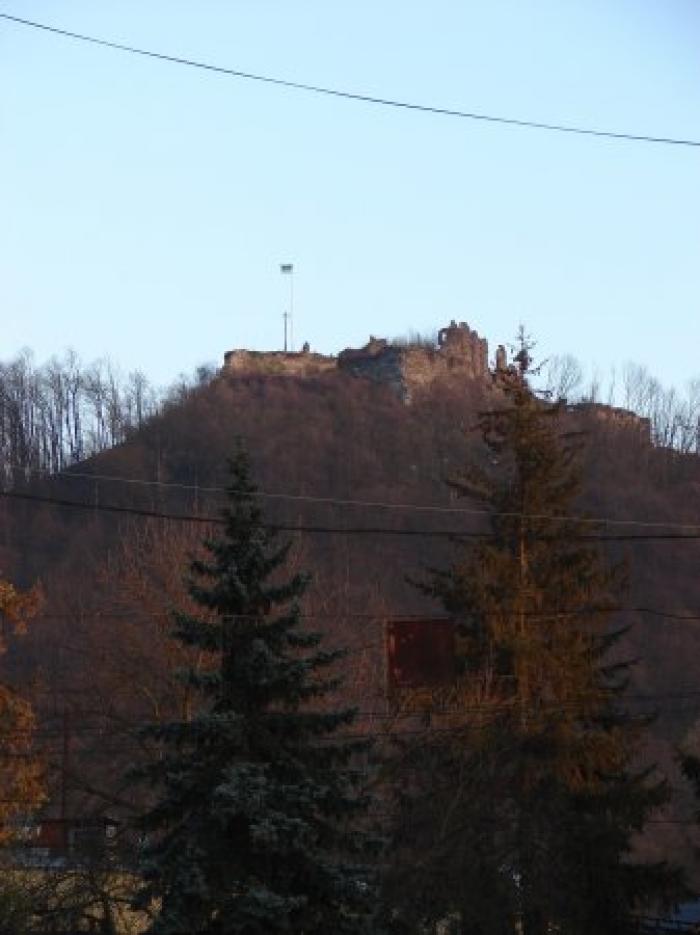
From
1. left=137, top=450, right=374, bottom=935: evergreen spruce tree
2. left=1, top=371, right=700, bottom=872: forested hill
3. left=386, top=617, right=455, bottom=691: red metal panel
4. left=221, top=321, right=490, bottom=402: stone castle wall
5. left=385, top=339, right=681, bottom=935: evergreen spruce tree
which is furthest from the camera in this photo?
left=221, top=321, right=490, bottom=402: stone castle wall

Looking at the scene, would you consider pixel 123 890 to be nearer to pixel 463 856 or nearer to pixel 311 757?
pixel 463 856

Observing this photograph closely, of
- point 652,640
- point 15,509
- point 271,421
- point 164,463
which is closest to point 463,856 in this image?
point 652,640

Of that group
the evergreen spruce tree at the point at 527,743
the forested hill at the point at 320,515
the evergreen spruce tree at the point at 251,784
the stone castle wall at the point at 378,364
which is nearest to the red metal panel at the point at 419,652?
the evergreen spruce tree at the point at 527,743

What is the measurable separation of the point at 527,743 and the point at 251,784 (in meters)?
8.99

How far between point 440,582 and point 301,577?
8.93 meters

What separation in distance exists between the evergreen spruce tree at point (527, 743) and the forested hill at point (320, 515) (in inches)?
290

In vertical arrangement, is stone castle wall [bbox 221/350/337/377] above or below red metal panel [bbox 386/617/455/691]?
above

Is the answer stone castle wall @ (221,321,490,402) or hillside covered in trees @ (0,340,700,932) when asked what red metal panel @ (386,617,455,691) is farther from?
stone castle wall @ (221,321,490,402)

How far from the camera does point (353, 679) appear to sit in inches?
1544

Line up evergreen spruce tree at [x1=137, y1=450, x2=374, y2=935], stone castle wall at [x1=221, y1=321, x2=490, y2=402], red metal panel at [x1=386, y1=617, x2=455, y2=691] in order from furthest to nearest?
1. stone castle wall at [x1=221, y1=321, x2=490, y2=402]
2. red metal panel at [x1=386, y1=617, x2=455, y2=691]
3. evergreen spruce tree at [x1=137, y1=450, x2=374, y2=935]

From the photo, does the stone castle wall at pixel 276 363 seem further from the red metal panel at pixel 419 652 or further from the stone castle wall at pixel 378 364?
the red metal panel at pixel 419 652

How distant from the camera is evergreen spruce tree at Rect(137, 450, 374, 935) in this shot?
21.1 m

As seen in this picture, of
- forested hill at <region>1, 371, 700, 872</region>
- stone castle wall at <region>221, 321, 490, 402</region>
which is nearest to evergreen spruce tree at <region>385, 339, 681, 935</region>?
forested hill at <region>1, 371, 700, 872</region>

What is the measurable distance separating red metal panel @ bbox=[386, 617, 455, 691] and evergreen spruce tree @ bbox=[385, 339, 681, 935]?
0.78m
